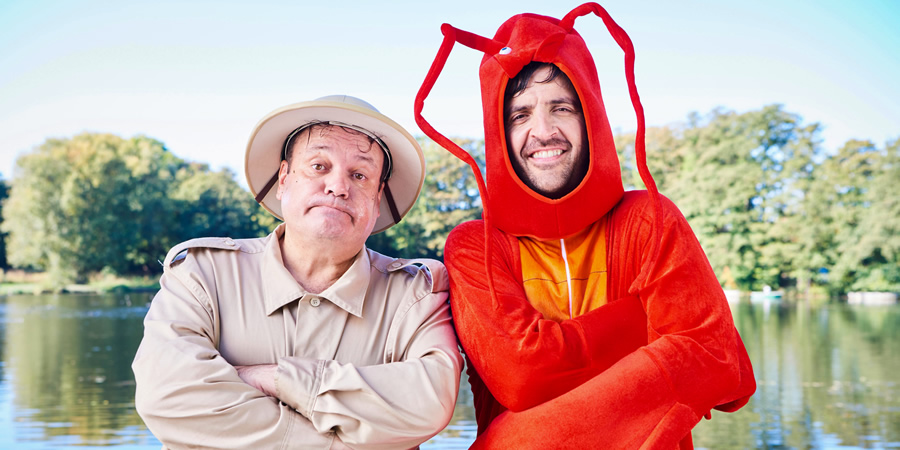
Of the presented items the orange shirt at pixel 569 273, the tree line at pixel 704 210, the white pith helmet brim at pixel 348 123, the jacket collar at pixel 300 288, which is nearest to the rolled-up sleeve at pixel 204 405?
the jacket collar at pixel 300 288

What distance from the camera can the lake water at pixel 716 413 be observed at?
26.1 feet

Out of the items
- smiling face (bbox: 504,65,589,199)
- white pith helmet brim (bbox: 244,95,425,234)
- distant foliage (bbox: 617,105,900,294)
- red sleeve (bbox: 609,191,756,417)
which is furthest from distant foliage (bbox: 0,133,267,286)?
red sleeve (bbox: 609,191,756,417)

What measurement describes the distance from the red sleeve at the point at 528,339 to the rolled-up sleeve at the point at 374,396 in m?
0.13

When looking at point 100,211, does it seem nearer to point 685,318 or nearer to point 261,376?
point 261,376

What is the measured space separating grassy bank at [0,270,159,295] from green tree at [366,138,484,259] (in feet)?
35.8

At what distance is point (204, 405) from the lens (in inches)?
77.5

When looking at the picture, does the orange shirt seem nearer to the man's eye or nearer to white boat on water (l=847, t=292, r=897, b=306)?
the man's eye

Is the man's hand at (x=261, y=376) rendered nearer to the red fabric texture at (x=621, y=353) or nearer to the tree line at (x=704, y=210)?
the red fabric texture at (x=621, y=353)

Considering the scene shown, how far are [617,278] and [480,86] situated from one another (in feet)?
2.46

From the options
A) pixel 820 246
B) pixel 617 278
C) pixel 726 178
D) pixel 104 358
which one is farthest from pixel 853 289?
pixel 617 278

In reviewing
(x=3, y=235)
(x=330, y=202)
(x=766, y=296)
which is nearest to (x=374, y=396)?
(x=330, y=202)

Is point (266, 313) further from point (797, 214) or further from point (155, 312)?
point (797, 214)

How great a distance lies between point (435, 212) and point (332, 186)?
29.6 m

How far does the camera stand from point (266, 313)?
228 cm
